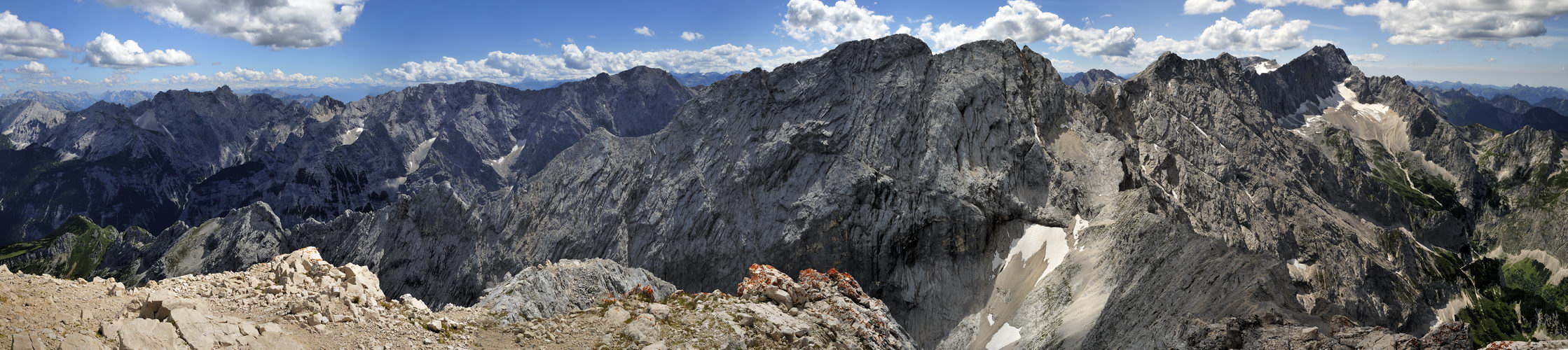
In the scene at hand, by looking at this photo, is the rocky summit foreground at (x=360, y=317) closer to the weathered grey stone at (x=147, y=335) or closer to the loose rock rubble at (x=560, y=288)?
the weathered grey stone at (x=147, y=335)

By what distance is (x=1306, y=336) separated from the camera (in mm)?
21953

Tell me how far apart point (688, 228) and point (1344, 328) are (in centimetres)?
6270

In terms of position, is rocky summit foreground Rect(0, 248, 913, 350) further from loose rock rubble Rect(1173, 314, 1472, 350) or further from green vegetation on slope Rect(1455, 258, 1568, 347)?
green vegetation on slope Rect(1455, 258, 1568, 347)

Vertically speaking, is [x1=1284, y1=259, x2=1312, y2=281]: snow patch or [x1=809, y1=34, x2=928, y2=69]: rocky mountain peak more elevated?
[x1=809, y1=34, x2=928, y2=69]: rocky mountain peak

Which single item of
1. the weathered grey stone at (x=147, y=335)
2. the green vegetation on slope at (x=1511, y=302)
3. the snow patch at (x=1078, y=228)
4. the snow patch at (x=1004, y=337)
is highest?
the weathered grey stone at (x=147, y=335)

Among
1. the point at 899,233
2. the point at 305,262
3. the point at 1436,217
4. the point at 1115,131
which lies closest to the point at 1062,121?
the point at 1115,131

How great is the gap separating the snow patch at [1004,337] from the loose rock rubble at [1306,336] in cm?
2341

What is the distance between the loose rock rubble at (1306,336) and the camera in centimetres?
1836

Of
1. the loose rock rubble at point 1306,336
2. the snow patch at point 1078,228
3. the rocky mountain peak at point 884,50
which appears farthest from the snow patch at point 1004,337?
the rocky mountain peak at point 884,50

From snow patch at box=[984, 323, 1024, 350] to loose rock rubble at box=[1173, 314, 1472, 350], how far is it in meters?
23.4

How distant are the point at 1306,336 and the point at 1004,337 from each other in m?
28.9

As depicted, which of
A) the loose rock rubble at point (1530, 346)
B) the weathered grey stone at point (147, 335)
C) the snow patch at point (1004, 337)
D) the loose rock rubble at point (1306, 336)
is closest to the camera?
the weathered grey stone at point (147, 335)

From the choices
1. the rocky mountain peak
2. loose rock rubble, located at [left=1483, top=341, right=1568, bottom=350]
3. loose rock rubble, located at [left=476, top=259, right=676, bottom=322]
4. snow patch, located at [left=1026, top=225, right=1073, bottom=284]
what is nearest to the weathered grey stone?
loose rock rubble, located at [left=476, top=259, right=676, bottom=322]

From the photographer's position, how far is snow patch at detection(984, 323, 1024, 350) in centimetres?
4859
